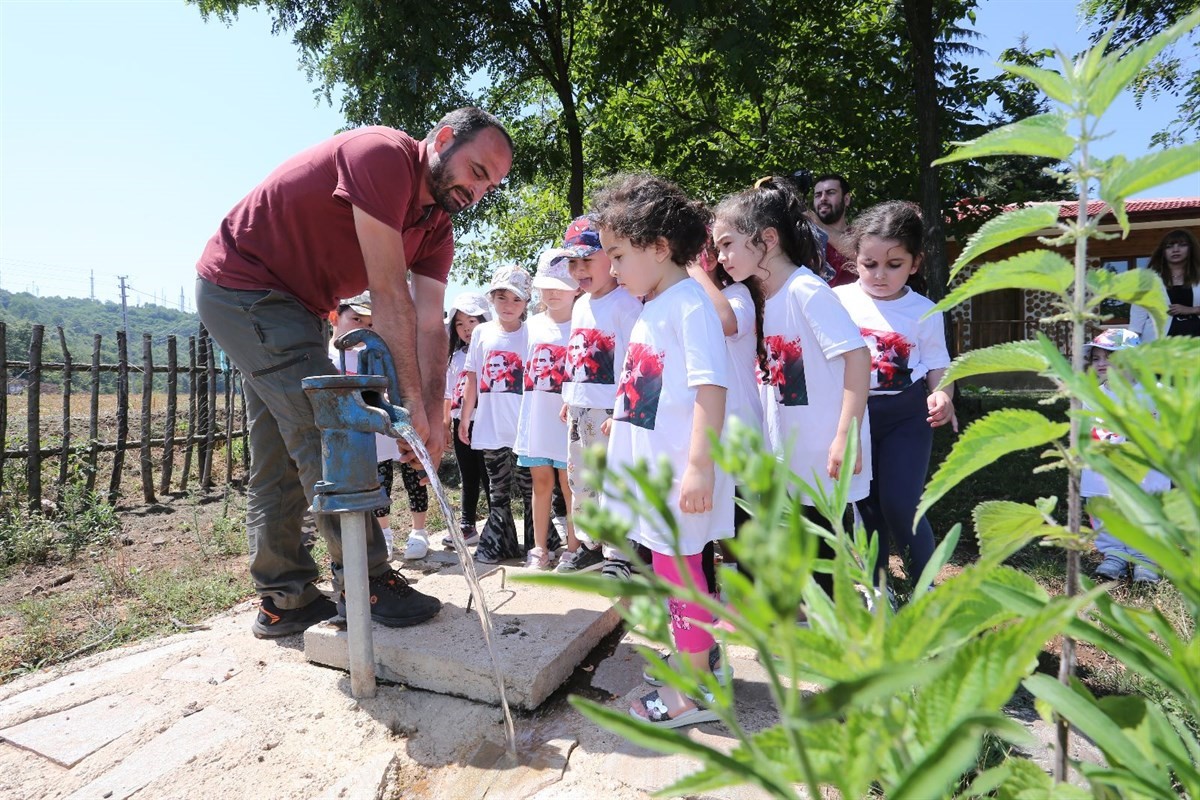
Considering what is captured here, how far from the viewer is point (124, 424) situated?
693 cm

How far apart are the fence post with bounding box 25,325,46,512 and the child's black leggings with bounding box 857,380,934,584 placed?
20.8 feet

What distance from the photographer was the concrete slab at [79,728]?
2137mm

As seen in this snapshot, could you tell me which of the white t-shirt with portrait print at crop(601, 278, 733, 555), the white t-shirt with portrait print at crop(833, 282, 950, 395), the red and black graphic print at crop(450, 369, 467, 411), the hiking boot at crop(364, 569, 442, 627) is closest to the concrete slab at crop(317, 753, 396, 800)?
the hiking boot at crop(364, 569, 442, 627)

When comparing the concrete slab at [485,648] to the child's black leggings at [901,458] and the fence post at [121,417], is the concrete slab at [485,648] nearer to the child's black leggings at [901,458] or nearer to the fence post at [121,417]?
the child's black leggings at [901,458]

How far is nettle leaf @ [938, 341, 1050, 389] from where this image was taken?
62 cm

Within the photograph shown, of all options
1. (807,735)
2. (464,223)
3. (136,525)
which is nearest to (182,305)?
(464,223)

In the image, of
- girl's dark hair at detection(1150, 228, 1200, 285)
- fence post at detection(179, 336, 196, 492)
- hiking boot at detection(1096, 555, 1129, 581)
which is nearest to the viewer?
hiking boot at detection(1096, 555, 1129, 581)

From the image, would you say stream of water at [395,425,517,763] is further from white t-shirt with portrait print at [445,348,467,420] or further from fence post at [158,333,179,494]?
fence post at [158,333,179,494]

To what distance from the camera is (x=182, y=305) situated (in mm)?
51844

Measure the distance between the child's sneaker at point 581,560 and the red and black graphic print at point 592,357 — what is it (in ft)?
3.15

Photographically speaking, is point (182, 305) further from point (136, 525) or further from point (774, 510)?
point (774, 510)

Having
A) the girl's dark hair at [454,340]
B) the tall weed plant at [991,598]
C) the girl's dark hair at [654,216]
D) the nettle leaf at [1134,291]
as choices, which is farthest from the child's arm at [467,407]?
the nettle leaf at [1134,291]

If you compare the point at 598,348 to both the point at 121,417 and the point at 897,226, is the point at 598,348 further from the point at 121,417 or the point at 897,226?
the point at 121,417

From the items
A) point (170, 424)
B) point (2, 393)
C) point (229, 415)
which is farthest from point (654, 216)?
point (229, 415)
